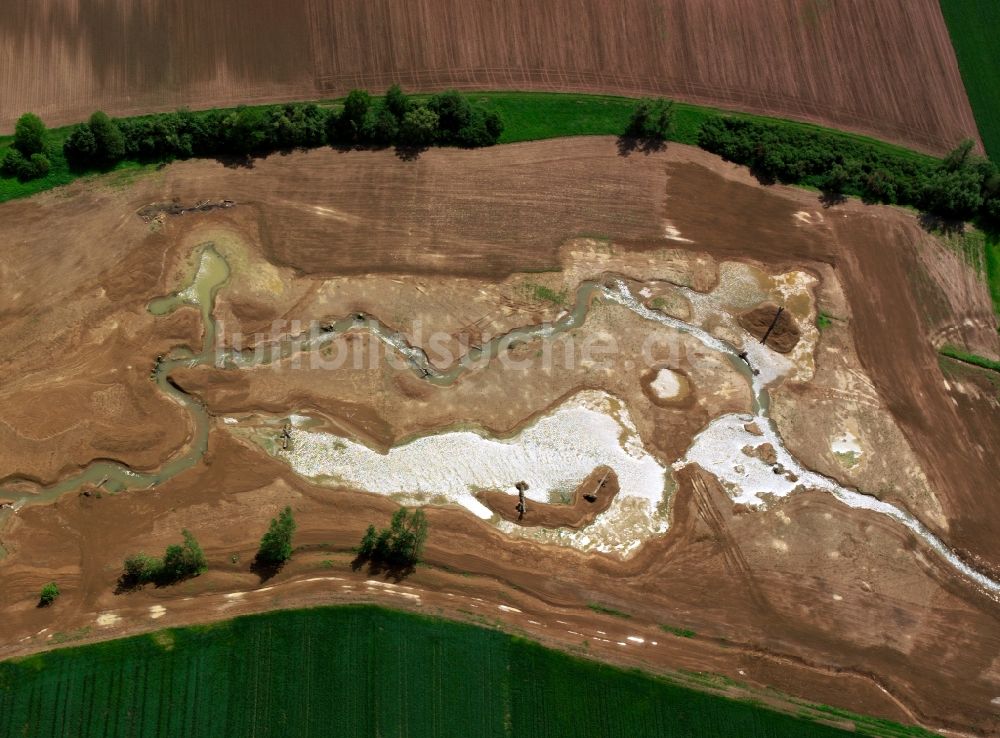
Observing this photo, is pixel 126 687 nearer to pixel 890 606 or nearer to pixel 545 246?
pixel 545 246

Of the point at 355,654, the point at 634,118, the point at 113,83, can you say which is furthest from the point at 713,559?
the point at 113,83

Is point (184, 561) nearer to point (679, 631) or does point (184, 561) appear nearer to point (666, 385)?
point (679, 631)

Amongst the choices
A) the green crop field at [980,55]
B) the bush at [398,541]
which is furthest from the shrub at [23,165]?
the green crop field at [980,55]

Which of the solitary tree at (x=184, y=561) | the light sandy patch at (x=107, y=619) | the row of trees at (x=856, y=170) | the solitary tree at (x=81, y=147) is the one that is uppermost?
the solitary tree at (x=81, y=147)

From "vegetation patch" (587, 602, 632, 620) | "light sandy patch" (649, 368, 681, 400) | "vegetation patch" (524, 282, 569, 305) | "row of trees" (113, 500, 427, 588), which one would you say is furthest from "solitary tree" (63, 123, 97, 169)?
"vegetation patch" (587, 602, 632, 620)

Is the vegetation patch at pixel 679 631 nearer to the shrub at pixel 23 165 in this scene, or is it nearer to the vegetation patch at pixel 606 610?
the vegetation patch at pixel 606 610

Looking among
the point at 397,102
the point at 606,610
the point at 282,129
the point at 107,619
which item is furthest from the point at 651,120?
the point at 107,619
